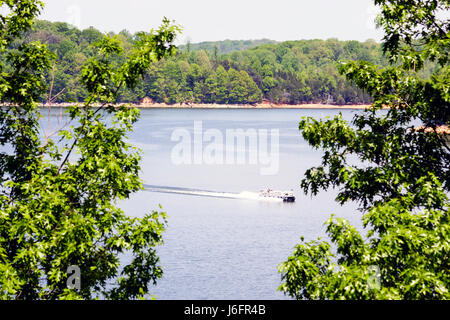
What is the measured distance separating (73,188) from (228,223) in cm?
3885

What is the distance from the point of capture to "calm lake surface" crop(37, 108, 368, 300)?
124 ft

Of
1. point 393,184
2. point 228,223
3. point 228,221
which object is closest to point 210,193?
point 228,221

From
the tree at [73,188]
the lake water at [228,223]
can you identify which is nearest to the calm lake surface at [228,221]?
the lake water at [228,223]

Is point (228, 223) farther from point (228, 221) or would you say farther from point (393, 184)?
point (393, 184)

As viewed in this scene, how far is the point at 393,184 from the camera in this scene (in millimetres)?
17172

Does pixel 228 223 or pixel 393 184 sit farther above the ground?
pixel 393 184

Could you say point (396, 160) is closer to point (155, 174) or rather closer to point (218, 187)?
point (218, 187)

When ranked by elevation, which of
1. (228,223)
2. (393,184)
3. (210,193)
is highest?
(393,184)

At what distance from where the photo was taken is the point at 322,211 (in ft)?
189

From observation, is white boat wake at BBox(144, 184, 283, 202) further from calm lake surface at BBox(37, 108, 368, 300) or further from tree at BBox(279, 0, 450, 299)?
tree at BBox(279, 0, 450, 299)

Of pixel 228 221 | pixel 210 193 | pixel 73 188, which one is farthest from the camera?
pixel 210 193

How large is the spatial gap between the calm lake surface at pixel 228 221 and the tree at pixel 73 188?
1984 millimetres

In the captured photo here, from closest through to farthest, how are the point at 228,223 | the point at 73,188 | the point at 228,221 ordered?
the point at 73,188
the point at 228,223
the point at 228,221

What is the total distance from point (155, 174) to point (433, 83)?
206ft
